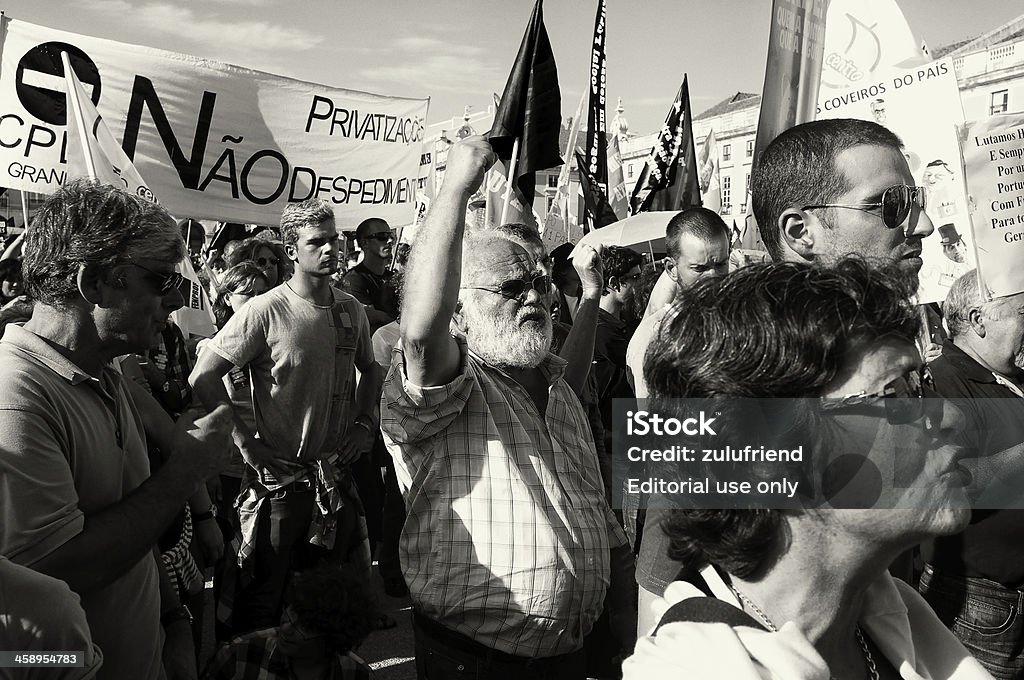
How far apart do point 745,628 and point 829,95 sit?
260 cm

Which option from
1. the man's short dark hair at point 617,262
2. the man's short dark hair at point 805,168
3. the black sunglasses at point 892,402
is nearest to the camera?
the black sunglasses at point 892,402

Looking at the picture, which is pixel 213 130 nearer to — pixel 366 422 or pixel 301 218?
pixel 301 218

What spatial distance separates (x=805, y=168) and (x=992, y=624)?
6.62 ft

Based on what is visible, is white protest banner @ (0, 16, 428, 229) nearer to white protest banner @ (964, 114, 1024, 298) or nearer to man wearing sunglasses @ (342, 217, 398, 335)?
man wearing sunglasses @ (342, 217, 398, 335)

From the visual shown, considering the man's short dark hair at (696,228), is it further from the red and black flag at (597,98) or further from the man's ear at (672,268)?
the red and black flag at (597,98)

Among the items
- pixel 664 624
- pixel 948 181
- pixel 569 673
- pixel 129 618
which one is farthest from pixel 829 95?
pixel 129 618

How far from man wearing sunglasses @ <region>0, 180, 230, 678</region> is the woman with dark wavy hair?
1.33 meters

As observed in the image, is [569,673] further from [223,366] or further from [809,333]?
[223,366]

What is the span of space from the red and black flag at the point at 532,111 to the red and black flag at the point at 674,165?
4349 millimetres

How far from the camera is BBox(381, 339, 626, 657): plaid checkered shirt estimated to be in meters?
2.59

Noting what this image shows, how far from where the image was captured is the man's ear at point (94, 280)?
2297mm

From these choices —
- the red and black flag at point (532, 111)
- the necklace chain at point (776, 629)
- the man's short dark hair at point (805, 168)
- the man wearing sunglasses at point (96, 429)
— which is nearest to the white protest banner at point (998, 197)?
the man's short dark hair at point (805, 168)

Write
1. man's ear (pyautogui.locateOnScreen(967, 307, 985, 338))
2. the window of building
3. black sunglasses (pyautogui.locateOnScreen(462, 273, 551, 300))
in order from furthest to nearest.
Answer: the window of building
man's ear (pyautogui.locateOnScreen(967, 307, 985, 338))
black sunglasses (pyautogui.locateOnScreen(462, 273, 551, 300))

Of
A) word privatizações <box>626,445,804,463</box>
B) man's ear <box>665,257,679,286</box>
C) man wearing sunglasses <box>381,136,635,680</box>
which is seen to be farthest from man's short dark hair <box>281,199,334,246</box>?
word privatizações <box>626,445,804,463</box>
